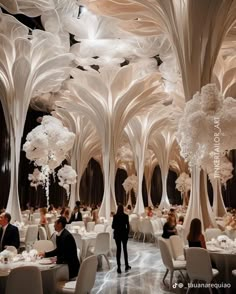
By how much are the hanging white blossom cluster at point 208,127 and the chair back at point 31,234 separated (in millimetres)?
4449

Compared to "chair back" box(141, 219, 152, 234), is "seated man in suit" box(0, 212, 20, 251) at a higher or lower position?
higher

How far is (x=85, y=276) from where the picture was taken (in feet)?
12.4

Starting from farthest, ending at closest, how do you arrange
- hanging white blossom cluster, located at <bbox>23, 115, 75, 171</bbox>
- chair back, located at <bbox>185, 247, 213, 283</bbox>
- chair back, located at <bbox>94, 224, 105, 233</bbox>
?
hanging white blossom cluster, located at <bbox>23, 115, 75, 171</bbox> < chair back, located at <bbox>94, 224, 105, 233</bbox> < chair back, located at <bbox>185, 247, 213, 283</bbox>

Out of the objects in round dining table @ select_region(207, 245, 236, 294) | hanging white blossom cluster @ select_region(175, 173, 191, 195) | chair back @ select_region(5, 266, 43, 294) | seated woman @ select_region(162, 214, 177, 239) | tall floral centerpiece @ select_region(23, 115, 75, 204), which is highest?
tall floral centerpiece @ select_region(23, 115, 75, 204)

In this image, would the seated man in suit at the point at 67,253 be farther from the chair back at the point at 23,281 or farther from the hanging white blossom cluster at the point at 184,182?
the hanging white blossom cluster at the point at 184,182

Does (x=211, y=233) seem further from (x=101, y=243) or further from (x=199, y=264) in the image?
(x=101, y=243)

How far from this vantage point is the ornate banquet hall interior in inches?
224

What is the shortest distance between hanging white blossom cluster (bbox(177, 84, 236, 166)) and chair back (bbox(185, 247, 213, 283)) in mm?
1616

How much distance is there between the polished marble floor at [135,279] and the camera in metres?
5.63

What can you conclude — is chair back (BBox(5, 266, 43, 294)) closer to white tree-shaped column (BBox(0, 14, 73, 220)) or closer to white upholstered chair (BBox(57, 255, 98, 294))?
white upholstered chair (BBox(57, 255, 98, 294))

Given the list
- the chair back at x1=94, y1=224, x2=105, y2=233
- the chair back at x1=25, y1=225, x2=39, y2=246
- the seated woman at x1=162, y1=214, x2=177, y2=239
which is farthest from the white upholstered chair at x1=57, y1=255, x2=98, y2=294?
the chair back at x1=94, y1=224, x2=105, y2=233

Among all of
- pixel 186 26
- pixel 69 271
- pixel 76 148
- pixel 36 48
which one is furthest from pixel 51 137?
pixel 76 148

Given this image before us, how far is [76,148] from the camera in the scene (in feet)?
57.3

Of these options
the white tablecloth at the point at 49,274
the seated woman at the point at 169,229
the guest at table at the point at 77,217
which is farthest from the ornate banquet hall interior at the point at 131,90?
the white tablecloth at the point at 49,274
